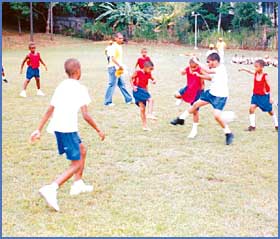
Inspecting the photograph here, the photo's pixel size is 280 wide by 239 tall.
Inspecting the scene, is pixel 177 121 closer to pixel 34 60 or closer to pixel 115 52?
pixel 115 52

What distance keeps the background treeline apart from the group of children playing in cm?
2250

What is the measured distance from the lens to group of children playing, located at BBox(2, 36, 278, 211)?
15.5ft

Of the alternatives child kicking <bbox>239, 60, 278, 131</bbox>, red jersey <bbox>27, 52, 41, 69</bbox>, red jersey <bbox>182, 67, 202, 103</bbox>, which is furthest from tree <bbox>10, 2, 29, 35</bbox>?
child kicking <bbox>239, 60, 278, 131</bbox>

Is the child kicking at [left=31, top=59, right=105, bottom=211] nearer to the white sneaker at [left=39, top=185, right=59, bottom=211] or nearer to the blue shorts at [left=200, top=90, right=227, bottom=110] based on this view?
the white sneaker at [left=39, top=185, right=59, bottom=211]

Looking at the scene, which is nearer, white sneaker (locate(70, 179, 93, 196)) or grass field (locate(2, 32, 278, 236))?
grass field (locate(2, 32, 278, 236))

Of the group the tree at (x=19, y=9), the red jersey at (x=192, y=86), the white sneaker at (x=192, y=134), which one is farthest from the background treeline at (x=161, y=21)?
the white sneaker at (x=192, y=134)

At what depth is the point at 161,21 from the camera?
3556 cm

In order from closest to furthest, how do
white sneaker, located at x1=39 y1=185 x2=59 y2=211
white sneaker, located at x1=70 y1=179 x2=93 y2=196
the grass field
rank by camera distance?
the grass field
white sneaker, located at x1=39 y1=185 x2=59 y2=211
white sneaker, located at x1=70 y1=179 x2=93 y2=196

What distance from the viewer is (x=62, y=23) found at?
3934cm

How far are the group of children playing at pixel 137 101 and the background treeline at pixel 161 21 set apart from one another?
22.5 m

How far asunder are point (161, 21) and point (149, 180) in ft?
101

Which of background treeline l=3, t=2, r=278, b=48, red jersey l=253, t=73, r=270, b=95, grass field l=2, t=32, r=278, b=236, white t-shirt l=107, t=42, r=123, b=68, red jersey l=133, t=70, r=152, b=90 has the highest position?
background treeline l=3, t=2, r=278, b=48

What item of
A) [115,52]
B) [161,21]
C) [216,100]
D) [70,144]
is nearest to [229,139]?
[216,100]

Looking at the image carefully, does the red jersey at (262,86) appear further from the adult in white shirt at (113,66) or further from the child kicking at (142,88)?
the adult in white shirt at (113,66)
